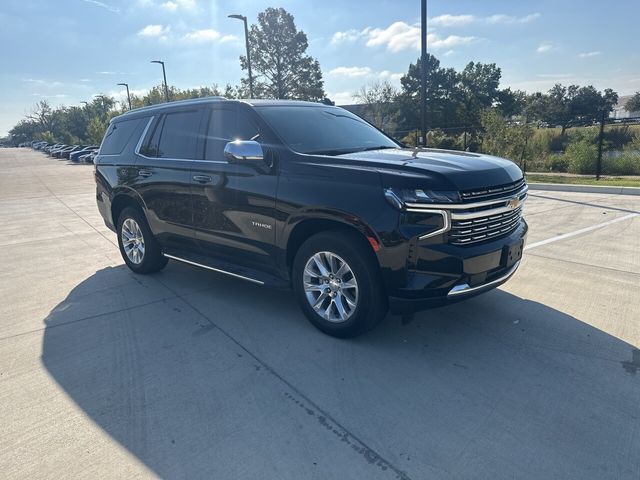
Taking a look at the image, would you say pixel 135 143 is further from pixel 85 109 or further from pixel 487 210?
pixel 85 109

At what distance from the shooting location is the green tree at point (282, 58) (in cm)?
5041

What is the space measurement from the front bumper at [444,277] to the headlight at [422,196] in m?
A: 0.32

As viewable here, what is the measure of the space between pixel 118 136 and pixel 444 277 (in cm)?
482

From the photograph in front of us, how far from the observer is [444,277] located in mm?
3227

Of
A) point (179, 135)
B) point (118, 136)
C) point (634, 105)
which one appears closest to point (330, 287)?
point (179, 135)

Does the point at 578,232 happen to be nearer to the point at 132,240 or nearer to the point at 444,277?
the point at 444,277

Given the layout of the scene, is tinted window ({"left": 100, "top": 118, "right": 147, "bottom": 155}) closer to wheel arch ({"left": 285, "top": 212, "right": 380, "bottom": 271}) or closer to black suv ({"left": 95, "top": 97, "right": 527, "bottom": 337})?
black suv ({"left": 95, "top": 97, "right": 527, "bottom": 337})

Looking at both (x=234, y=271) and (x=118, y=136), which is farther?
(x=118, y=136)

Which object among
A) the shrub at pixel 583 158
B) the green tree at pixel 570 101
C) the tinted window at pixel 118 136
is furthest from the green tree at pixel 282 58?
the tinted window at pixel 118 136

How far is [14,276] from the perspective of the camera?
19.4 ft

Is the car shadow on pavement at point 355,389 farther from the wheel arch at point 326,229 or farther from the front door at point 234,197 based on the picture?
the wheel arch at point 326,229

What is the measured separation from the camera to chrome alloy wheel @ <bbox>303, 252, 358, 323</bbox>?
141 inches

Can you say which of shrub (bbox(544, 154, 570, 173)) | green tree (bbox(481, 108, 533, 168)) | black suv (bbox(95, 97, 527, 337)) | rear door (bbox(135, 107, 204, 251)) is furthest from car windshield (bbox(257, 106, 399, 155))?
shrub (bbox(544, 154, 570, 173))

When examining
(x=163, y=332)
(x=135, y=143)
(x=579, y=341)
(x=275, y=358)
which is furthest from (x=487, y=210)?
(x=135, y=143)
